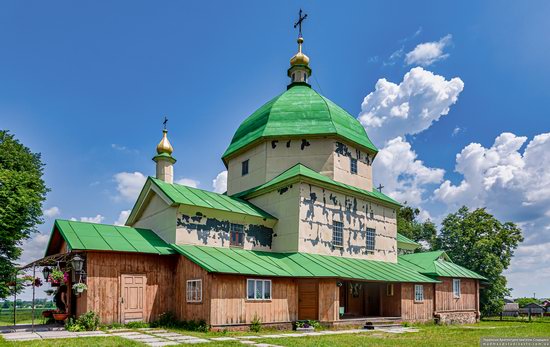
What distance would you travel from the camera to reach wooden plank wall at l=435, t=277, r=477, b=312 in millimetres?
25297

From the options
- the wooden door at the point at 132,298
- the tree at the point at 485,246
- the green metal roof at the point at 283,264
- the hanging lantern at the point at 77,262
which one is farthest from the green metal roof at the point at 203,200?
the tree at the point at 485,246

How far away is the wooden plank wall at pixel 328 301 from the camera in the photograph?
18.7m

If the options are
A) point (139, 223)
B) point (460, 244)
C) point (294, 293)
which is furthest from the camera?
point (460, 244)

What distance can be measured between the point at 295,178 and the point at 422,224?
1474 inches

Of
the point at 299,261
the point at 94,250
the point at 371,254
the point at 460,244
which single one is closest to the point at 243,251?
the point at 299,261

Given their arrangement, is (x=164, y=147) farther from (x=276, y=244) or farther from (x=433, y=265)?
(x=433, y=265)

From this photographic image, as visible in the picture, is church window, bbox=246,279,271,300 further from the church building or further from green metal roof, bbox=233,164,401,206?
green metal roof, bbox=233,164,401,206

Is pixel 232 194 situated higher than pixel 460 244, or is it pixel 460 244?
pixel 232 194

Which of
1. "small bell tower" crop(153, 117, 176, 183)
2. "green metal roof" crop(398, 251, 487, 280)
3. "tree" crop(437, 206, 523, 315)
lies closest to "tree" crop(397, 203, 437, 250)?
"tree" crop(437, 206, 523, 315)

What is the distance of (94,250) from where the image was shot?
16.5 metres

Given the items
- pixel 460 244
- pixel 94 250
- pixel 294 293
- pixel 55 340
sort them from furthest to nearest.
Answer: pixel 460 244 → pixel 294 293 → pixel 94 250 → pixel 55 340

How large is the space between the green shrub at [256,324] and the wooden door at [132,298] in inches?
182

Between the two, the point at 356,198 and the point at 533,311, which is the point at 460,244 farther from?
the point at 356,198

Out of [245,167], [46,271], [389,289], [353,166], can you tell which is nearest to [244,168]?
[245,167]
